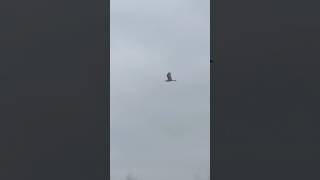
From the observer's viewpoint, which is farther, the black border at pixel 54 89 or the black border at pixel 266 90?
the black border at pixel 266 90

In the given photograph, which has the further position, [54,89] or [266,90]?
[266,90]

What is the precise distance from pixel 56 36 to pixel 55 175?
6.97 feet

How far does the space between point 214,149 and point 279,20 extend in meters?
2.26

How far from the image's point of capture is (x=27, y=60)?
9.24 m

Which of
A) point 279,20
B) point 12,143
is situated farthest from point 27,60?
point 279,20

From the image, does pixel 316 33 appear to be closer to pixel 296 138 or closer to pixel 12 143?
pixel 296 138

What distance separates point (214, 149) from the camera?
9242 millimetres

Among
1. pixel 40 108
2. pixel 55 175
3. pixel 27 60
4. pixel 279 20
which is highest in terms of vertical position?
pixel 279 20

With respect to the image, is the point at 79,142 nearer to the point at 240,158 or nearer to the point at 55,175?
the point at 55,175

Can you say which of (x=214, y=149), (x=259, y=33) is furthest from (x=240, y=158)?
(x=259, y=33)

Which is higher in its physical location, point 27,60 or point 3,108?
point 27,60

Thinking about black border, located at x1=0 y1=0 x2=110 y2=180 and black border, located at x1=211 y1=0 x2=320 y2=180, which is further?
black border, located at x1=211 y1=0 x2=320 y2=180

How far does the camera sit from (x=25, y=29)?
9.27m

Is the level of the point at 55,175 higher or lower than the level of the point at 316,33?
lower
